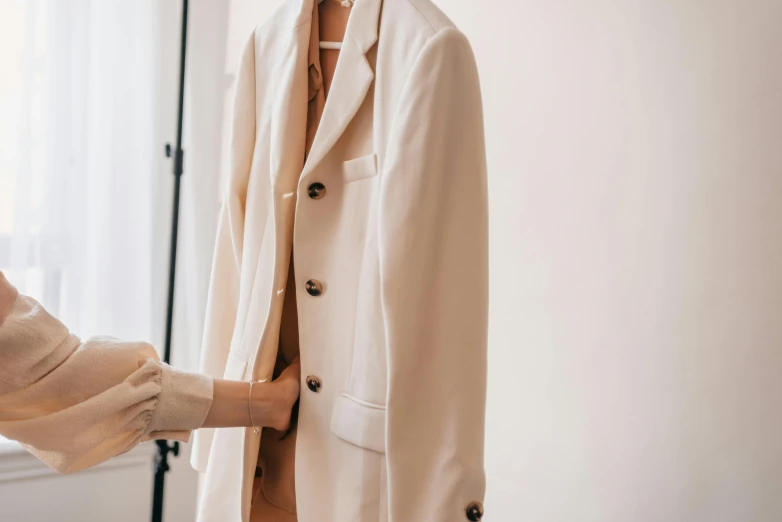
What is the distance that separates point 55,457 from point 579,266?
92 cm

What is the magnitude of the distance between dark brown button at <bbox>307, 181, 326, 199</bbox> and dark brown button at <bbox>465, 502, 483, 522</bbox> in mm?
474

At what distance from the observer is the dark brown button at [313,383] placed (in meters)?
0.94

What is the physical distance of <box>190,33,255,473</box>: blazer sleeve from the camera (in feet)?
3.63

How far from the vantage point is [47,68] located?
1742 mm

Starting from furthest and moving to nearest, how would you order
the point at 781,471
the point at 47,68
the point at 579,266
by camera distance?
the point at 47,68 → the point at 579,266 → the point at 781,471

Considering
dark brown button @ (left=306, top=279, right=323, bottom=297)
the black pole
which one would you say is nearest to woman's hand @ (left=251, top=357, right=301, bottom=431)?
dark brown button @ (left=306, top=279, right=323, bottom=297)

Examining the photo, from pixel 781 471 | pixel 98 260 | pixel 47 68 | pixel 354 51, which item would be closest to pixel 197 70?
pixel 47 68

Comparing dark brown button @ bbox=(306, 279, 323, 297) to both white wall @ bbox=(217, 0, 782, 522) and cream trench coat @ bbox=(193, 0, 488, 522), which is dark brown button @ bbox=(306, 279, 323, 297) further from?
white wall @ bbox=(217, 0, 782, 522)

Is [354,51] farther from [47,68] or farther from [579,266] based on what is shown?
[47,68]

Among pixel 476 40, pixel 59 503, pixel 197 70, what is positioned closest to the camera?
pixel 476 40

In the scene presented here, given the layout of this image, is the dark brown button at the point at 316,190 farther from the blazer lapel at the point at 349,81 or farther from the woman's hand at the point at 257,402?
the woman's hand at the point at 257,402

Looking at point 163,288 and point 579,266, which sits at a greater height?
point 579,266

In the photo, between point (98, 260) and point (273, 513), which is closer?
point (273, 513)

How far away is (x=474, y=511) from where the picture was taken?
2.72 ft
